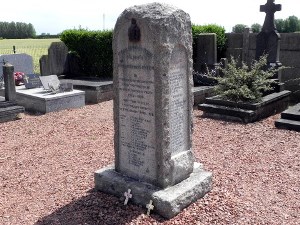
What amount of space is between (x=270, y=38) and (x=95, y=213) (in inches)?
305

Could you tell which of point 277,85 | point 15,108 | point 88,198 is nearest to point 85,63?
point 15,108

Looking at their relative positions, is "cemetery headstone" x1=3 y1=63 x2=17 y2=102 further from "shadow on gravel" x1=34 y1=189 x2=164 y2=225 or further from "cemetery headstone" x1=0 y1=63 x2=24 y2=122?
"shadow on gravel" x1=34 y1=189 x2=164 y2=225

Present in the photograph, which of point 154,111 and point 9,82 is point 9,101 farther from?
point 154,111

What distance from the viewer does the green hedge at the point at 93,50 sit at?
13.1 meters

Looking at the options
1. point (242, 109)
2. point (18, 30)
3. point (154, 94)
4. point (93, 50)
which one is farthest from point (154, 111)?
point (18, 30)

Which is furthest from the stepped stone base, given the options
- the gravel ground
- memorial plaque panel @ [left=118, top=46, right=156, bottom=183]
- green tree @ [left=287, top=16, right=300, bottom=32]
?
green tree @ [left=287, top=16, right=300, bottom=32]

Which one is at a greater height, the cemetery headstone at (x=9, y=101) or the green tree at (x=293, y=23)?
the green tree at (x=293, y=23)

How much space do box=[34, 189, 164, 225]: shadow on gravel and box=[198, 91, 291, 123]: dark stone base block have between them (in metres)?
4.65

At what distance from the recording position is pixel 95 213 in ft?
12.7

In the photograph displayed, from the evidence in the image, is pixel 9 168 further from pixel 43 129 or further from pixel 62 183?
pixel 43 129

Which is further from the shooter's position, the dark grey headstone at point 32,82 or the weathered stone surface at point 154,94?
the dark grey headstone at point 32,82

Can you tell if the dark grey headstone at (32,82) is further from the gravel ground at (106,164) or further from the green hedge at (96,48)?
the green hedge at (96,48)

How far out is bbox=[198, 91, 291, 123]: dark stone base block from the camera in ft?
26.1

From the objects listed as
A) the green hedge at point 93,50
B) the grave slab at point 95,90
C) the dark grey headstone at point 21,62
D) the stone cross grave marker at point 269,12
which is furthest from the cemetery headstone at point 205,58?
the dark grey headstone at point 21,62
